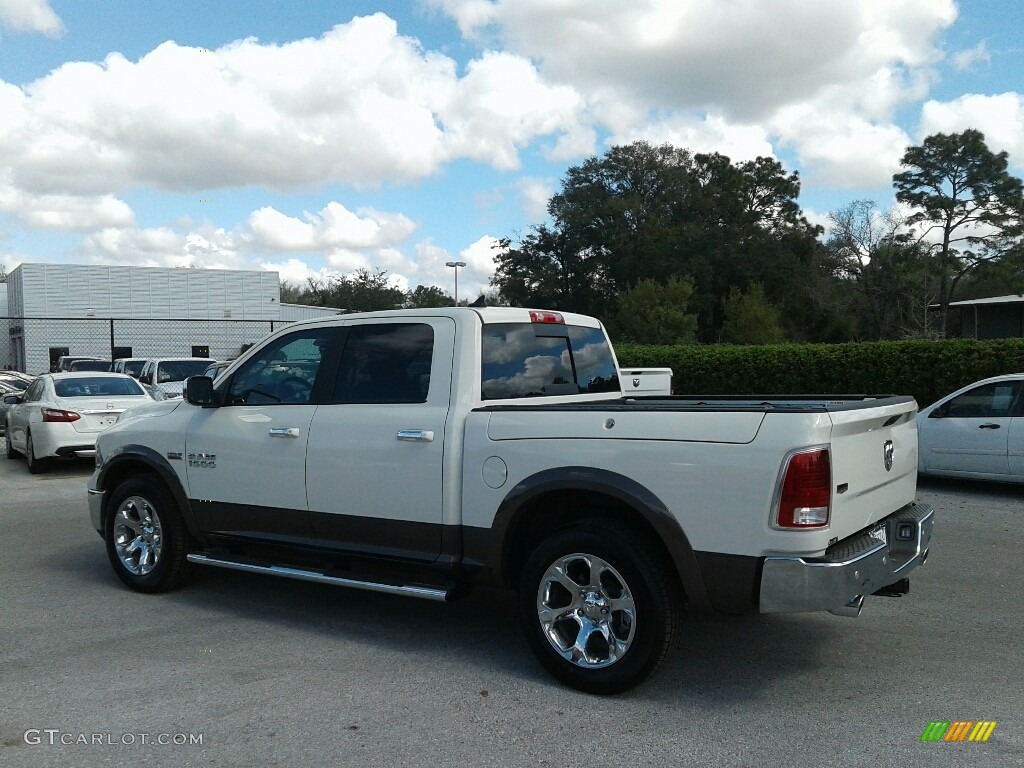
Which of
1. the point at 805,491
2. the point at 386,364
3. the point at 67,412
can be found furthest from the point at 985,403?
the point at 67,412

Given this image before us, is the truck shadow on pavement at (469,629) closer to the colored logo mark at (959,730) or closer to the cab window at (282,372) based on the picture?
the colored logo mark at (959,730)

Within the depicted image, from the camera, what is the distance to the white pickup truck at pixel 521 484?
4.07 metres

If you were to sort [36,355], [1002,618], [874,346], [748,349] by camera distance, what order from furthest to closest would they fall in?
1. [36,355]
2. [748,349]
3. [874,346]
4. [1002,618]

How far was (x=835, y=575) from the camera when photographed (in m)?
3.98

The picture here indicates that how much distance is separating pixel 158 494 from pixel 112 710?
2202mm

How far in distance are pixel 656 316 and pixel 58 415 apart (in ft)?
114

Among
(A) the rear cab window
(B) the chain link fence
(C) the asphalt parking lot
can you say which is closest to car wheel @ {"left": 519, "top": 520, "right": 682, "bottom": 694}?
(C) the asphalt parking lot

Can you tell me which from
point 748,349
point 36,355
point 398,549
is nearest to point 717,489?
point 398,549

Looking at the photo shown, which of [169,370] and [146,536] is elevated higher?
[169,370]

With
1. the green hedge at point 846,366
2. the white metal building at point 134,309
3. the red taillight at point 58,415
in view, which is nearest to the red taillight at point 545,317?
the red taillight at point 58,415

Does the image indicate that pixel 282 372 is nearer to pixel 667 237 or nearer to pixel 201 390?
pixel 201 390

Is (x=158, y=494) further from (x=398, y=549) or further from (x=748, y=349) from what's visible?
(x=748, y=349)

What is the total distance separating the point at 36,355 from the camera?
139ft

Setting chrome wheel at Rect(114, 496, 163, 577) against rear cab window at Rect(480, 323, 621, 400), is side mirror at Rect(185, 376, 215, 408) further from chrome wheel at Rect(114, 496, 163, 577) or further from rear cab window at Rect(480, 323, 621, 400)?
rear cab window at Rect(480, 323, 621, 400)
